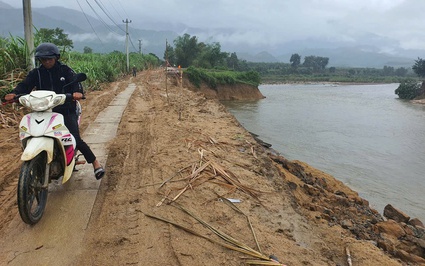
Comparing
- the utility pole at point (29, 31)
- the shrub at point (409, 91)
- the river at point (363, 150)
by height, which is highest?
the utility pole at point (29, 31)

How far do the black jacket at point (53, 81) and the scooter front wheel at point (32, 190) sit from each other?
750 millimetres

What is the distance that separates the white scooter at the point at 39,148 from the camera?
2887 millimetres

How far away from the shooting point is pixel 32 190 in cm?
307

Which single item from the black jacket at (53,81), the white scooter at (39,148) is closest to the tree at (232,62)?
the black jacket at (53,81)

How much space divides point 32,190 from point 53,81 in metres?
1.32

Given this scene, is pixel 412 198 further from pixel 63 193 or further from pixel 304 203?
pixel 63 193

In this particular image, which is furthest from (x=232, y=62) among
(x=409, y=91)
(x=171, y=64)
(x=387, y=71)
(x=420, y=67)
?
(x=387, y=71)

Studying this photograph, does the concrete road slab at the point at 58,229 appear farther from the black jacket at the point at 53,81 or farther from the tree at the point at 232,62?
the tree at the point at 232,62

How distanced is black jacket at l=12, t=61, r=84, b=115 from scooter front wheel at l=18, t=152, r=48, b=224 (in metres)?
0.75

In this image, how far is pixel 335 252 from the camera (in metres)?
3.10

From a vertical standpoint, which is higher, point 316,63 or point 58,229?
point 316,63

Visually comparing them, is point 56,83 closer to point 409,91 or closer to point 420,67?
point 409,91

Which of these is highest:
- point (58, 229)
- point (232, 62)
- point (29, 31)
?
point (232, 62)

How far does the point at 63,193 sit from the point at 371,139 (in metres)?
17.1
